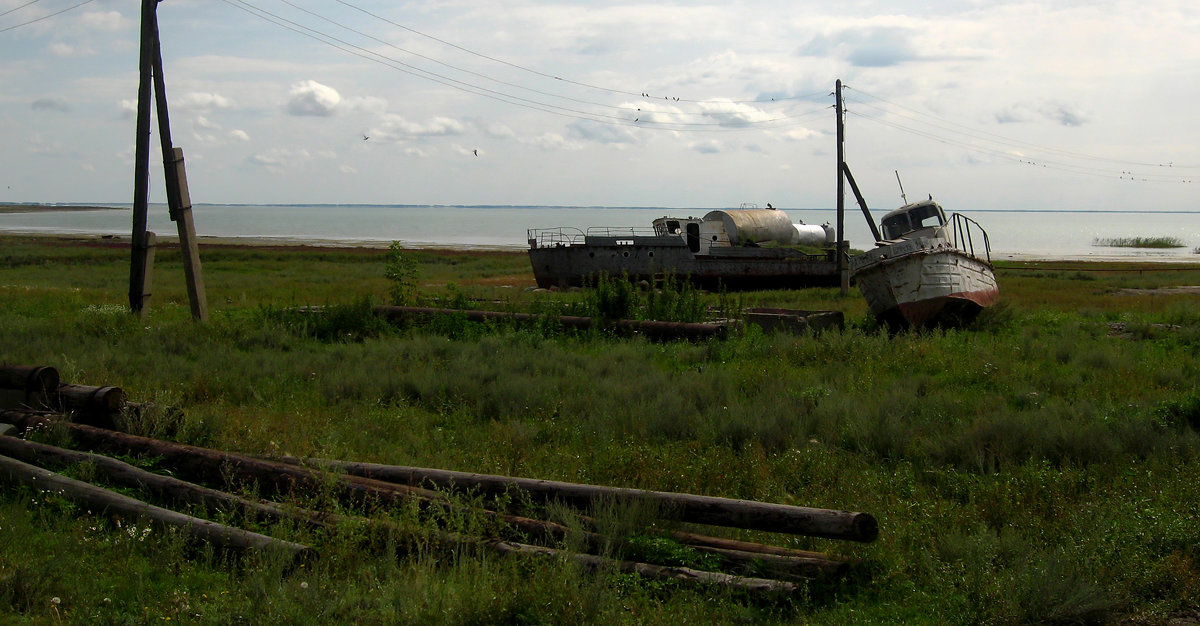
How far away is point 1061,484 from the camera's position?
6750mm

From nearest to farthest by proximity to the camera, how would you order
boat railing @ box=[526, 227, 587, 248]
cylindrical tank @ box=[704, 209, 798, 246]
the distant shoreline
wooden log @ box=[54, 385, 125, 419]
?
wooden log @ box=[54, 385, 125, 419]
boat railing @ box=[526, 227, 587, 248]
cylindrical tank @ box=[704, 209, 798, 246]
the distant shoreline

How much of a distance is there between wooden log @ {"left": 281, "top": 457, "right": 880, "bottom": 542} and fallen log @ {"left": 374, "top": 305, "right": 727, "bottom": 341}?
8887mm

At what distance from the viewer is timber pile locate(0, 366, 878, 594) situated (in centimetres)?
515

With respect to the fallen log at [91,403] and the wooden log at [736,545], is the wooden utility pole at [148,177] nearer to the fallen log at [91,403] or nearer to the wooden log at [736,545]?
the fallen log at [91,403]

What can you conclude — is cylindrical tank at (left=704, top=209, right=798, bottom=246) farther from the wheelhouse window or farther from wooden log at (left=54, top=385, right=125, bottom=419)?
wooden log at (left=54, top=385, right=125, bottom=419)

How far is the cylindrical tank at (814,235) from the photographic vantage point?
3819 cm

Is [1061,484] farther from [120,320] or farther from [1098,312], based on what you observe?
[1098,312]

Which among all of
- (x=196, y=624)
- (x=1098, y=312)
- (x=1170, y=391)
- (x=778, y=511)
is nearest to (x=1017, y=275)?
(x=1098, y=312)

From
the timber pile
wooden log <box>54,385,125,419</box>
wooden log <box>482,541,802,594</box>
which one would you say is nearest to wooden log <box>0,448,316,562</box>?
the timber pile

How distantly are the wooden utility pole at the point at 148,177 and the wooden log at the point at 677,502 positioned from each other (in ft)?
34.4

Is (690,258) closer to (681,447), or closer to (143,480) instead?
(681,447)

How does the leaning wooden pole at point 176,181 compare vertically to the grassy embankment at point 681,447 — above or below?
above

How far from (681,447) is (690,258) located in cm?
2385

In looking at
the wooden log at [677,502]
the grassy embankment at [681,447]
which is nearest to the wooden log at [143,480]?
the grassy embankment at [681,447]
